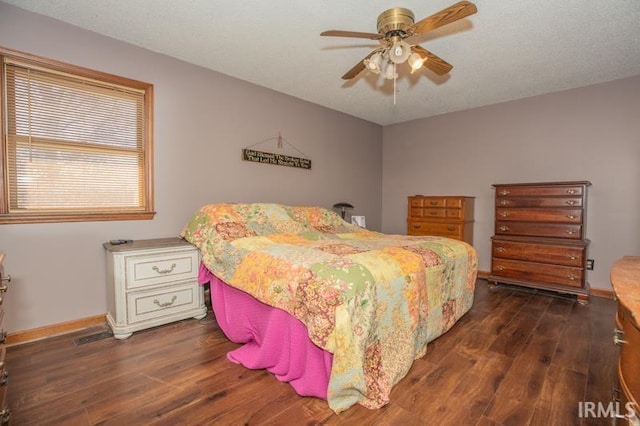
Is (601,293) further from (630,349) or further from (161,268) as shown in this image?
(161,268)

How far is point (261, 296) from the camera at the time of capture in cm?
193

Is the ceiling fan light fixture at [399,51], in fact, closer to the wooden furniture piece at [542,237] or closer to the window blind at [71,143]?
the window blind at [71,143]

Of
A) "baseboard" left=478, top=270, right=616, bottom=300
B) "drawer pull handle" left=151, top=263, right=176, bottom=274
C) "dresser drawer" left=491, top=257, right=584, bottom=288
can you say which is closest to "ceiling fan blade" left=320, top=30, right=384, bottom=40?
"drawer pull handle" left=151, top=263, right=176, bottom=274

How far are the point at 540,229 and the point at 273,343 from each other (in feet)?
11.1

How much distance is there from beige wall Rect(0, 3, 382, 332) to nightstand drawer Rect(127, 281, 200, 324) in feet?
1.60

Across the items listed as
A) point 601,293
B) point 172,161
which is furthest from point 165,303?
point 601,293

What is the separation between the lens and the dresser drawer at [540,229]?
3.35m

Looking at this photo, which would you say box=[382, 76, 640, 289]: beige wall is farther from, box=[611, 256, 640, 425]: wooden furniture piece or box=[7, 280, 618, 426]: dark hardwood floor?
box=[611, 256, 640, 425]: wooden furniture piece

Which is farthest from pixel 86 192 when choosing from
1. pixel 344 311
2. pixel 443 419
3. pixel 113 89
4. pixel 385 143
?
pixel 385 143

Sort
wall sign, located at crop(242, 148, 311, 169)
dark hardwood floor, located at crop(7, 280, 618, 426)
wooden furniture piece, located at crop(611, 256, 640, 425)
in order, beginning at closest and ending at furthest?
wooden furniture piece, located at crop(611, 256, 640, 425) → dark hardwood floor, located at crop(7, 280, 618, 426) → wall sign, located at crop(242, 148, 311, 169)

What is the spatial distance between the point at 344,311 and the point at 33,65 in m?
2.88

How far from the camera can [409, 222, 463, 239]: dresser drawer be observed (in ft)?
13.4

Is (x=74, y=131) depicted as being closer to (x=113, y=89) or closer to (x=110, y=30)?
(x=113, y=89)

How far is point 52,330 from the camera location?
7.75 ft
